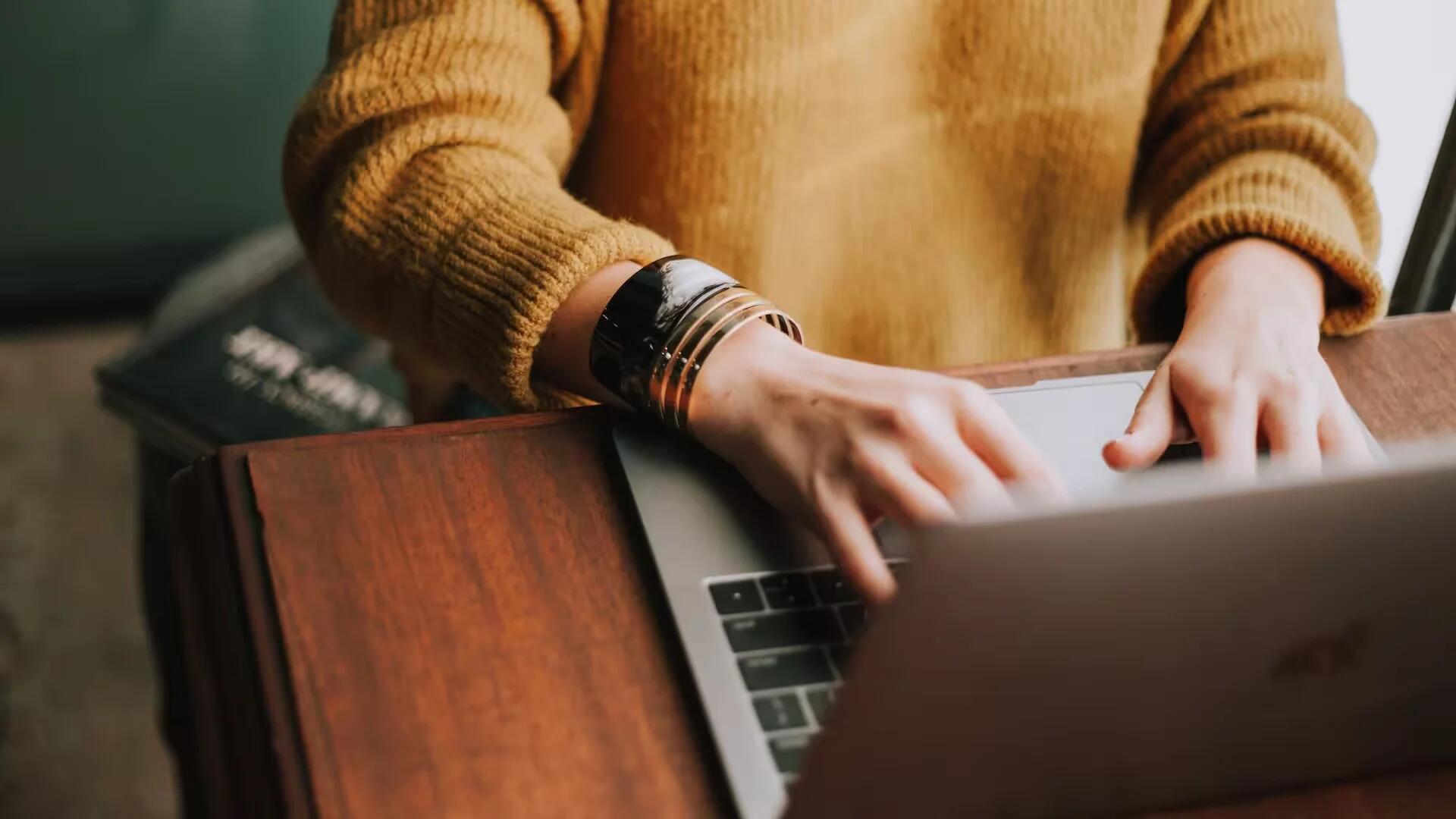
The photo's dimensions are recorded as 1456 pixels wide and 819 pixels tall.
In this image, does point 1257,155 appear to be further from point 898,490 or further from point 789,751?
point 789,751

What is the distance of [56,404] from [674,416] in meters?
1.55

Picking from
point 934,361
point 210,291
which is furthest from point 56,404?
point 934,361

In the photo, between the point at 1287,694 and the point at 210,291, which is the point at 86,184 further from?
the point at 1287,694

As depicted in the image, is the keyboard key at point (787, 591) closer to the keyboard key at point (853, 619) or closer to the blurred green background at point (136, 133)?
the keyboard key at point (853, 619)

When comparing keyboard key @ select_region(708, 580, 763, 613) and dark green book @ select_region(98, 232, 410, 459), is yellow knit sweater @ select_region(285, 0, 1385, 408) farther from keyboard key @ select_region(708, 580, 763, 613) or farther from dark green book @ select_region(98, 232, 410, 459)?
dark green book @ select_region(98, 232, 410, 459)

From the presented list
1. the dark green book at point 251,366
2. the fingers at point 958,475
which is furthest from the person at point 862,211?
the dark green book at point 251,366

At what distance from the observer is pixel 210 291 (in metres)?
1.39

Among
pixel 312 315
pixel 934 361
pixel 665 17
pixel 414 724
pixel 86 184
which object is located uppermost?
pixel 665 17

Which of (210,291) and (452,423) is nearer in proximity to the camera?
(452,423)

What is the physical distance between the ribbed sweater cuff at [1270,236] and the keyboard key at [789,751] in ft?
1.35

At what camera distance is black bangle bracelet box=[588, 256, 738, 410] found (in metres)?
0.56

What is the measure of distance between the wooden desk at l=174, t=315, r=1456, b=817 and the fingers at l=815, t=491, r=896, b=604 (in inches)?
3.0

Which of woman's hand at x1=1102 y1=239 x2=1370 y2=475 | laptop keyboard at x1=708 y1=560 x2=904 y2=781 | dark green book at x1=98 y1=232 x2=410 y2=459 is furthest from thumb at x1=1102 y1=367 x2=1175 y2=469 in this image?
dark green book at x1=98 y1=232 x2=410 y2=459

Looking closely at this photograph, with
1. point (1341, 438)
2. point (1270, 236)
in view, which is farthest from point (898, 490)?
point (1270, 236)
